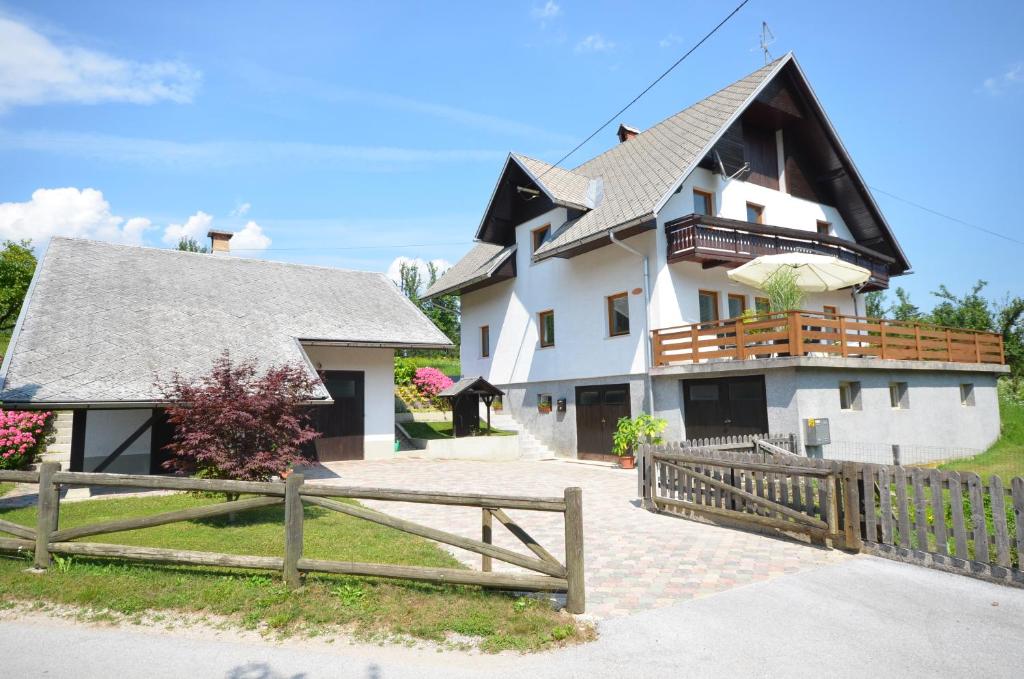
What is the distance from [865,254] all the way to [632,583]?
62.6ft

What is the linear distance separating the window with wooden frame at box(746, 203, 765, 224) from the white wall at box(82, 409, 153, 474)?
1861 cm

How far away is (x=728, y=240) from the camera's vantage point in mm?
17156

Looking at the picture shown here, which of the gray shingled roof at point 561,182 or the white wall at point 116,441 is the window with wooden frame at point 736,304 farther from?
the white wall at point 116,441

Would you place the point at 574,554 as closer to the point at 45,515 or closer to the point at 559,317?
the point at 45,515

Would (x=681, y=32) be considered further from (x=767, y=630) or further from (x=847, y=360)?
(x=767, y=630)

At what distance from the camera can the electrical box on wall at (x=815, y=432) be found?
1412 centimetres

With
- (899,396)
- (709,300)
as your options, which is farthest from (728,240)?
(899,396)

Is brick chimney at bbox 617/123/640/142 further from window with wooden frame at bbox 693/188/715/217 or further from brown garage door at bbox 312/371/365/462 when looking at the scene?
brown garage door at bbox 312/371/365/462

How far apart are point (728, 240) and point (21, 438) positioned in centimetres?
1898

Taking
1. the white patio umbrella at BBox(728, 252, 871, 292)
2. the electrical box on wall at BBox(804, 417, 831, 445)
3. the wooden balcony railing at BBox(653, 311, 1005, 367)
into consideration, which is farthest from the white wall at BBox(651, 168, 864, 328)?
the electrical box on wall at BBox(804, 417, 831, 445)

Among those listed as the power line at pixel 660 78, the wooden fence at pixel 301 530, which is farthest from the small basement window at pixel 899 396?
the wooden fence at pixel 301 530

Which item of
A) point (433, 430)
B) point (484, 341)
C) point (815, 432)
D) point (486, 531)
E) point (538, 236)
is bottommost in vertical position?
point (486, 531)

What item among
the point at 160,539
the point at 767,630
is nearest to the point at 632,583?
the point at 767,630

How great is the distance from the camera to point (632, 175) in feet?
63.1
